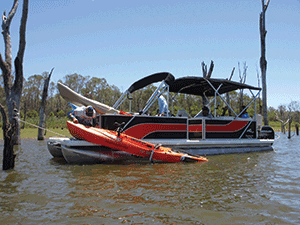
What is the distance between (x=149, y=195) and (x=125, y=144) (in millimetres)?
3633

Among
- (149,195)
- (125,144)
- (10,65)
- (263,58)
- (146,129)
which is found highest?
(263,58)

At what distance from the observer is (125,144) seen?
8.83 meters

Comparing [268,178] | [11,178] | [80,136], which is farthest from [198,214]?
[80,136]

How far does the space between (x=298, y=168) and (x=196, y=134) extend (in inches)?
183

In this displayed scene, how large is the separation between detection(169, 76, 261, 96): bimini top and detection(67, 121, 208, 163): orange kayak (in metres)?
3.75

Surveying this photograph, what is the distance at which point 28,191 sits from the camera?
5.60m

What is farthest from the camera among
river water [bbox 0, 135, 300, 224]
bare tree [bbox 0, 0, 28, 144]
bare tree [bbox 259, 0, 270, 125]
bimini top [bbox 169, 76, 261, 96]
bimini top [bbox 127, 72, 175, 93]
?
bare tree [bbox 259, 0, 270, 125]

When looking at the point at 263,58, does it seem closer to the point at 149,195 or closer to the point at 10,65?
the point at 10,65

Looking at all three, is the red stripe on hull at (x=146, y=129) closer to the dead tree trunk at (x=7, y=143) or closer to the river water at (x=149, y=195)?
the river water at (x=149, y=195)

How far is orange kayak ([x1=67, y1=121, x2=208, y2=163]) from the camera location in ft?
28.6

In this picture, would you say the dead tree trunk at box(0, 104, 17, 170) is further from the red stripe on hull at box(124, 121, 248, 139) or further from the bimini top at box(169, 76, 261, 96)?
the bimini top at box(169, 76, 261, 96)

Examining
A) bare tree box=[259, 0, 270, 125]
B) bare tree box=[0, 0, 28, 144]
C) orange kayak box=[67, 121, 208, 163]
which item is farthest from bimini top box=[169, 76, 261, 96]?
bare tree box=[259, 0, 270, 125]

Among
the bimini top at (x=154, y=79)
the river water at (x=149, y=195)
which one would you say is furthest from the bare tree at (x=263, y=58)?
the river water at (x=149, y=195)

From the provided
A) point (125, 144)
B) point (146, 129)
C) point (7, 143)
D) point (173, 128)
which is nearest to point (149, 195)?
point (125, 144)
